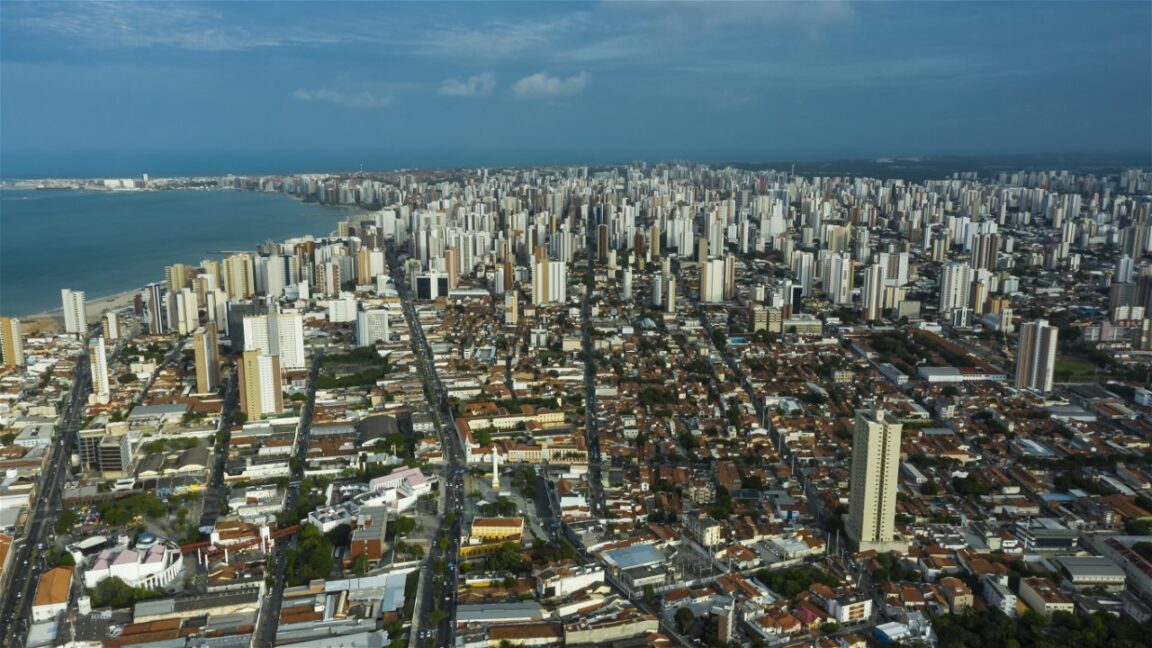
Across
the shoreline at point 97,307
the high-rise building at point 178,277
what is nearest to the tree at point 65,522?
the shoreline at point 97,307

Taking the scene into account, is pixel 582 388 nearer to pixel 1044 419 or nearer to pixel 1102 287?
pixel 1044 419

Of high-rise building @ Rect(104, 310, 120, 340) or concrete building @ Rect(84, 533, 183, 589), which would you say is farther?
high-rise building @ Rect(104, 310, 120, 340)

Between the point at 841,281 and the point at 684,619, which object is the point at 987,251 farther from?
the point at 684,619

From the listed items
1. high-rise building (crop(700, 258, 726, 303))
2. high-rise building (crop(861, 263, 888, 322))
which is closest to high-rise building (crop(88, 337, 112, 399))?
high-rise building (crop(700, 258, 726, 303))

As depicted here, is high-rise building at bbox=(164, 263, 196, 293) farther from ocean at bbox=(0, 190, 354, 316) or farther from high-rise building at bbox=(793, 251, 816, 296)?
high-rise building at bbox=(793, 251, 816, 296)

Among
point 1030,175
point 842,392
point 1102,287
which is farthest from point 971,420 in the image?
point 1030,175

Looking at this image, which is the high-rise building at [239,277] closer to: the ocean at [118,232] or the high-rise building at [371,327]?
the ocean at [118,232]
